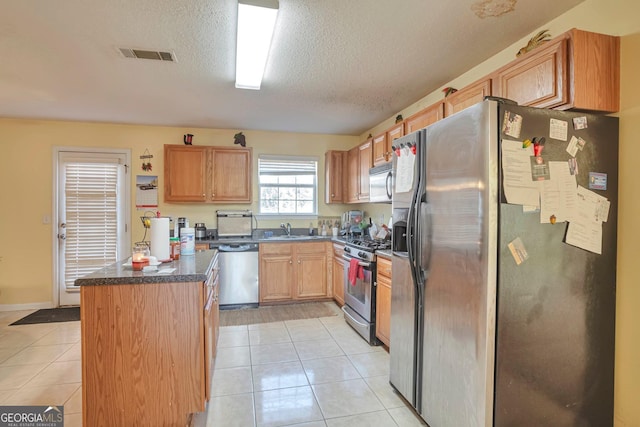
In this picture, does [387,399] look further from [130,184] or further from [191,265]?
[130,184]

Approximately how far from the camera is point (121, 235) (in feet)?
14.8

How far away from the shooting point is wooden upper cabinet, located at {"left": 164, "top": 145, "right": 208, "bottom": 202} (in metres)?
4.42

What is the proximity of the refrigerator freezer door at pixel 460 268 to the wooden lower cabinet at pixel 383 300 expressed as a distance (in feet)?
3.00

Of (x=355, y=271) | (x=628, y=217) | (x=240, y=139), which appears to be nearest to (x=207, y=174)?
(x=240, y=139)

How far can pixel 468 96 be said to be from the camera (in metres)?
2.38

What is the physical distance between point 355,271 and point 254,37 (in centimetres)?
234

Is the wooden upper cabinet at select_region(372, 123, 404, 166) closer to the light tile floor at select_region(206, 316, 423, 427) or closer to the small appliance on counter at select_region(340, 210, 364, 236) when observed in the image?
the small appliance on counter at select_region(340, 210, 364, 236)

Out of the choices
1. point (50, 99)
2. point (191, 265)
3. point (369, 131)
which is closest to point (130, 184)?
point (50, 99)

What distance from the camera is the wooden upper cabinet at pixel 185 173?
4422 millimetres

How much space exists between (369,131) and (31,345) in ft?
15.5

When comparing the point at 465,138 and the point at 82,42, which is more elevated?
the point at 82,42

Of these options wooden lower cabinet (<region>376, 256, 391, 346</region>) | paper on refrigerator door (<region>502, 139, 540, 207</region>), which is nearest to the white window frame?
wooden lower cabinet (<region>376, 256, 391, 346</region>)

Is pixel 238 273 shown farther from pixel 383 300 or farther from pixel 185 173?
pixel 383 300

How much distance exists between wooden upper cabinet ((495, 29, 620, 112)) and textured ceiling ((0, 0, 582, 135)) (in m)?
0.39
